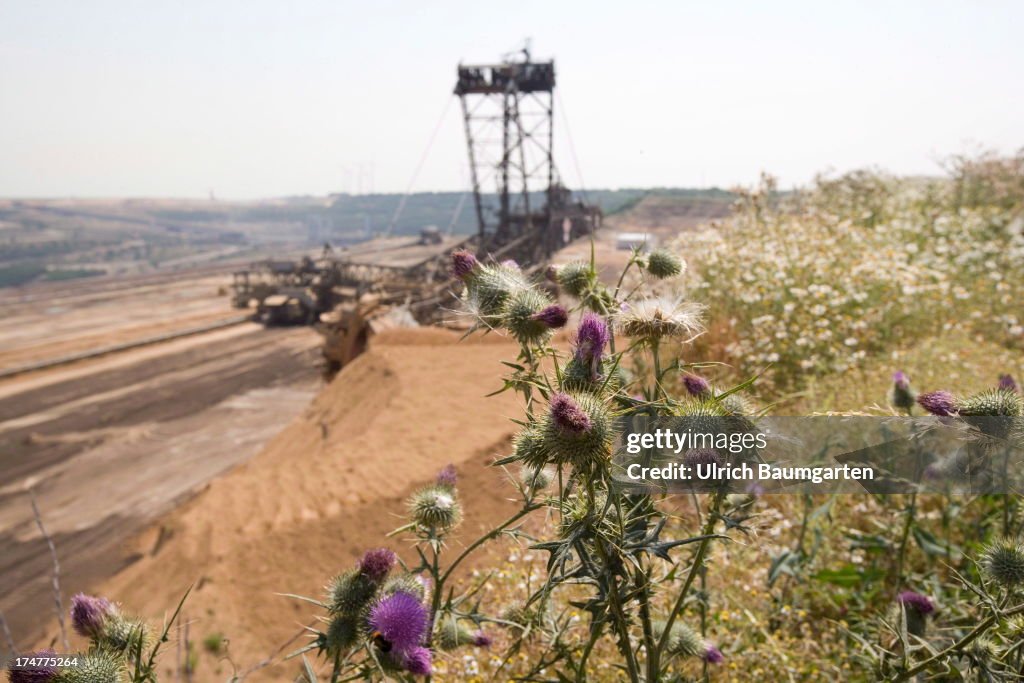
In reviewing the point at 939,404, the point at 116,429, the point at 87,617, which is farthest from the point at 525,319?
the point at 116,429

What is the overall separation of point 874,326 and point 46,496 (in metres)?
14.1

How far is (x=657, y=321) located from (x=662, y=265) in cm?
48

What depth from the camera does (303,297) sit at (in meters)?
31.2

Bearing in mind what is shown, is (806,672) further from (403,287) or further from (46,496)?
(403,287)

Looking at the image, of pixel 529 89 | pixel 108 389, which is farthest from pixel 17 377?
pixel 529 89

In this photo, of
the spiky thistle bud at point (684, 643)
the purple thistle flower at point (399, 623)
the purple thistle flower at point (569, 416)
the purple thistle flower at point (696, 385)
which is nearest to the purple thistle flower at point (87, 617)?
the purple thistle flower at point (399, 623)

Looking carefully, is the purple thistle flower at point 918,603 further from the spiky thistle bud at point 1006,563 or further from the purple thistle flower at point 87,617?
the purple thistle flower at point 87,617

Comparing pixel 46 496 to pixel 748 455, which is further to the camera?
pixel 46 496

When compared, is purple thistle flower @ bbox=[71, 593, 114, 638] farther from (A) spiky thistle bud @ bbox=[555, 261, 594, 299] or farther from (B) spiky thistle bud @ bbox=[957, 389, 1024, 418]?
(B) spiky thistle bud @ bbox=[957, 389, 1024, 418]

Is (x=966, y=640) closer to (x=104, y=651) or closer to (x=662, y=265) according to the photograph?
(x=662, y=265)

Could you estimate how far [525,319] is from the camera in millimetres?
1950

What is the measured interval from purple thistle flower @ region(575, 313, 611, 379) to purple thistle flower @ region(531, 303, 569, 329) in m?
0.17

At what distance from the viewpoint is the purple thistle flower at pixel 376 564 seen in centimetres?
197

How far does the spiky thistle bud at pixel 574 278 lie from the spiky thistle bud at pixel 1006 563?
4.71 feet
